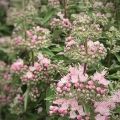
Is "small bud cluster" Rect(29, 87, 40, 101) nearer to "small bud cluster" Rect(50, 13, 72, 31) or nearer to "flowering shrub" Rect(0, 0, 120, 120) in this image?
"flowering shrub" Rect(0, 0, 120, 120)

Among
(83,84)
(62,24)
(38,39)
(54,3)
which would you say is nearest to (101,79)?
(83,84)

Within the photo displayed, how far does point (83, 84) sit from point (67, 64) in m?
0.67

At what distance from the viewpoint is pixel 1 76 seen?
4.57 m

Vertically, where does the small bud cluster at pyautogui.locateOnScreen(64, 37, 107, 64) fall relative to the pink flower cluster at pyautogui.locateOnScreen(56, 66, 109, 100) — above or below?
above

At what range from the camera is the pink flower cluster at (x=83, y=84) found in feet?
8.44

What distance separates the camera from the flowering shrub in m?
2.68

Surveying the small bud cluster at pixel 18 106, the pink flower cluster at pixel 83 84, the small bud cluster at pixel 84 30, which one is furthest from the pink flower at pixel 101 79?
the small bud cluster at pixel 18 106

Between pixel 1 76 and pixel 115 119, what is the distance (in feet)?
6.61

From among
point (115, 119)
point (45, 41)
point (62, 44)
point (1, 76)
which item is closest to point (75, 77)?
point (115, 119)

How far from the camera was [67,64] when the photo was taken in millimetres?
3244

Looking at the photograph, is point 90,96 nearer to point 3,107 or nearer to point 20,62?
point 20,62

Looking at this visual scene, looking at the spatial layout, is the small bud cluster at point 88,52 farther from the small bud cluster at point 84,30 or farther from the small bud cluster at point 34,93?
the small bud cluster at point 34,93

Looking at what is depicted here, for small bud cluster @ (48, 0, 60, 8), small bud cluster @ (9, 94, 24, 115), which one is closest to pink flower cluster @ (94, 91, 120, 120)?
small bud cluster @ (48, 0, 60, 8)

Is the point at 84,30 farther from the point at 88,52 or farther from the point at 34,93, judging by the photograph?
the point at 34,93
